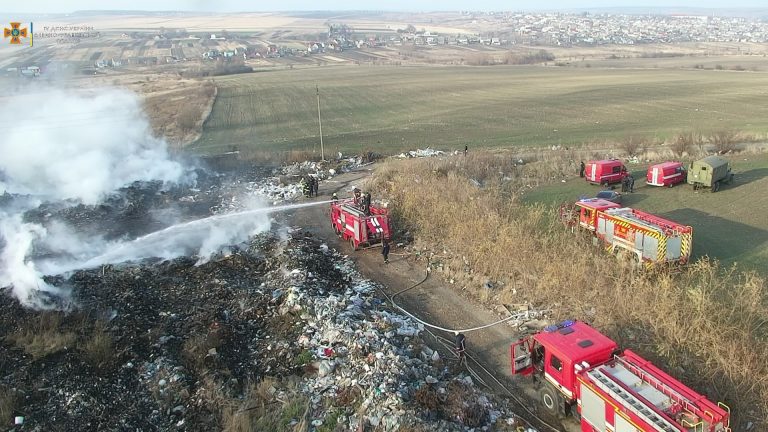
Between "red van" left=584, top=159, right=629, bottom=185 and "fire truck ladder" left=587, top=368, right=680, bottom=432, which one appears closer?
"fire truck ladder" left=587, top=368, right=680, bottom=432

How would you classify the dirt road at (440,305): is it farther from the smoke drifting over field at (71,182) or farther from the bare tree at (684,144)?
the bare tree at (684,144)

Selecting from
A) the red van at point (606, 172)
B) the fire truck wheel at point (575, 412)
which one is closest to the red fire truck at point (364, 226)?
the fire truck wheel at point (575, 412)

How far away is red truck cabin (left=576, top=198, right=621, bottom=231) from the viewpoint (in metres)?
21.2

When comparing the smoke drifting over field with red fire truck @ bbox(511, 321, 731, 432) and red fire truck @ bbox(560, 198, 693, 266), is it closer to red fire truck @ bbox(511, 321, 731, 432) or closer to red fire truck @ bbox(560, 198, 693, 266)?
red fire truck @ bbox(511, 321, 731, 432)

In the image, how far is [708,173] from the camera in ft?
87.7

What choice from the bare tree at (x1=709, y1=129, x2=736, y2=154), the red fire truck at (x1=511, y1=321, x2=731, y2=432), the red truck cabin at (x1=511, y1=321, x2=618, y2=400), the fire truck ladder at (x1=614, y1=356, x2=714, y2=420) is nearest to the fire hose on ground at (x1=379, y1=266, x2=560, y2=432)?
the red fire truck at (x1=511, y1=321, x2=731, y2=432)

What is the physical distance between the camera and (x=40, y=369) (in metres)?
13.3

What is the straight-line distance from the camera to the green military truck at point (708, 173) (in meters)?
26.6

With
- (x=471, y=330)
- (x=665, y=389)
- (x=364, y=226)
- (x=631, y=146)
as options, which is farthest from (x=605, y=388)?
(x=631, y=146)

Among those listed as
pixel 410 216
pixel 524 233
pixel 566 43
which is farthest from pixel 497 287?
pixel 566 43

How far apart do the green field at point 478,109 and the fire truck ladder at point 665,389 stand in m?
33.2

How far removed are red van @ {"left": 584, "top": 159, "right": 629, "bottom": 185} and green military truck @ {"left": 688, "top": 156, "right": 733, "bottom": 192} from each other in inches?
126

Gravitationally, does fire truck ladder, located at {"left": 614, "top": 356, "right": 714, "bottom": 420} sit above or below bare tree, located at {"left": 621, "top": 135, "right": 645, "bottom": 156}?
above

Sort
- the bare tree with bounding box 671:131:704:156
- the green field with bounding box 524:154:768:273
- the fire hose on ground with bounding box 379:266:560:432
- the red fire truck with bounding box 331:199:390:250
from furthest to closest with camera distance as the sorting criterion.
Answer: the bare tree with bounding box 671:131:704:156, the red fire truck with bounding box 331:199:390:250, the green field with bounding box 524:154:768:273, the fire hose on ground with bounding box 379:266:560:432
